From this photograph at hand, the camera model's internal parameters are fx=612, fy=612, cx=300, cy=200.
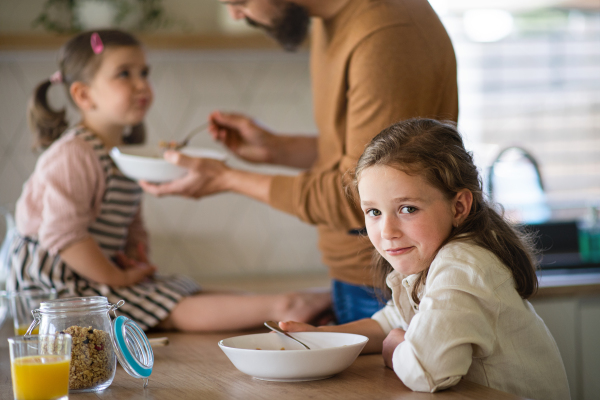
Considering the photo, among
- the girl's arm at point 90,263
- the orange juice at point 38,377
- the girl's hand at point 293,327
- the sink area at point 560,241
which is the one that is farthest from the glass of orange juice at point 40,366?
the sink area at point 560,241

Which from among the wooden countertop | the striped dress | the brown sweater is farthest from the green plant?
the wooden countertop

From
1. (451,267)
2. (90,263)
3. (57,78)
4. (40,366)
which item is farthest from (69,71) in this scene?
(451,267)

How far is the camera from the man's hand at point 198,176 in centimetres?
133

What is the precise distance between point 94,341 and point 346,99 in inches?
28.8

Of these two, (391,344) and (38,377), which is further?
(391,344)

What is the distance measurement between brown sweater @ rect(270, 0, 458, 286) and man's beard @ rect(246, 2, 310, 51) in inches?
4.3

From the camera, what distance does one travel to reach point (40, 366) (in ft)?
Answer: 2.31

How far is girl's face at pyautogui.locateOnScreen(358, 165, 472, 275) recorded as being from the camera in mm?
850

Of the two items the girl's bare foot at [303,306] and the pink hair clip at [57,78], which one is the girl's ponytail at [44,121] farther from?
the girl's bare foot at [303,306]

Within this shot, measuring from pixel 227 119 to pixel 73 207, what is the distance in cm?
48

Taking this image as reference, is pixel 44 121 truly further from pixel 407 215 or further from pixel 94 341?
pixel 407 215

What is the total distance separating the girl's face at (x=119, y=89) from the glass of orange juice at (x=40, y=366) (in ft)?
3.14

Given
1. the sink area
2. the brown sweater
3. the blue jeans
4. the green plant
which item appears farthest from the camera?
the green plant

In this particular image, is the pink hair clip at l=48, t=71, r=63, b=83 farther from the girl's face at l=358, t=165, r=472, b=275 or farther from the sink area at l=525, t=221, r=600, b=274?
the sink area at l=525, t=221, r=600, b=274
